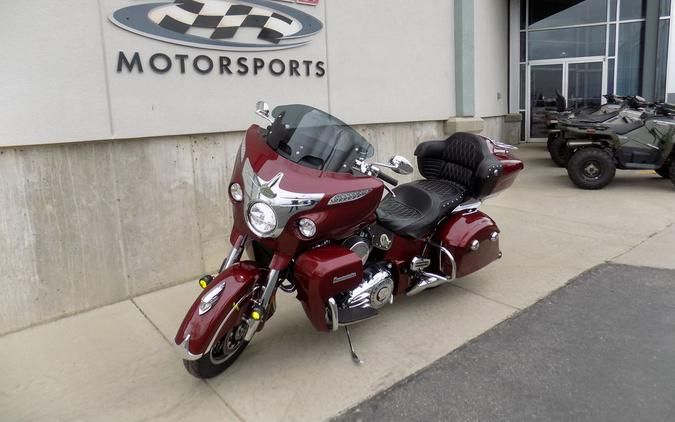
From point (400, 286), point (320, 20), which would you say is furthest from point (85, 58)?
point (400, 286)

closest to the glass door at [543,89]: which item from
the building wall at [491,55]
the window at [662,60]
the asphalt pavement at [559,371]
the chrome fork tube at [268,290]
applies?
the building wall at [491,55]

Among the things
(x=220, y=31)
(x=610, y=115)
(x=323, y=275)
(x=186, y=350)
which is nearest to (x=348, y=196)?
(x=323, y=275)

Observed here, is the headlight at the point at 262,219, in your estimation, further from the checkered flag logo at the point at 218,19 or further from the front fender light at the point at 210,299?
the checkered flag logo at the point at 218,19

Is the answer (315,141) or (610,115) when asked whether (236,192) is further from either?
(610,115)

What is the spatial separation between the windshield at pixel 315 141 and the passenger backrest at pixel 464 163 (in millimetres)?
1154

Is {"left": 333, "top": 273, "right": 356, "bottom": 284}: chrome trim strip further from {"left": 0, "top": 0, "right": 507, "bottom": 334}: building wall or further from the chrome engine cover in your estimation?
{"left": 0, "top": 0, "right": 507, "bottom": 334}: building wall

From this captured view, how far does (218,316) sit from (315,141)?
3.63ft

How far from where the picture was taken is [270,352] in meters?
3.16

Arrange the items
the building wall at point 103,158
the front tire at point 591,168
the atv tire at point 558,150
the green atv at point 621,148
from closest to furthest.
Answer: the building wall at point 103,158 → the green atv at point 621,148 → the front tire at point 591,168 → the atv tire at point 558,150

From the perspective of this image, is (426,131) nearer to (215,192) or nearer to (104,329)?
(215,192)

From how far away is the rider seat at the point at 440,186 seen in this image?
342 cm

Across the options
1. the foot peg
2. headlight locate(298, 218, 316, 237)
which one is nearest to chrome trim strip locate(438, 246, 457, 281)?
the foot peg

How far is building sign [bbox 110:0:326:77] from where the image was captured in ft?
13.2

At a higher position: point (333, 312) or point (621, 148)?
point (621, 148)
